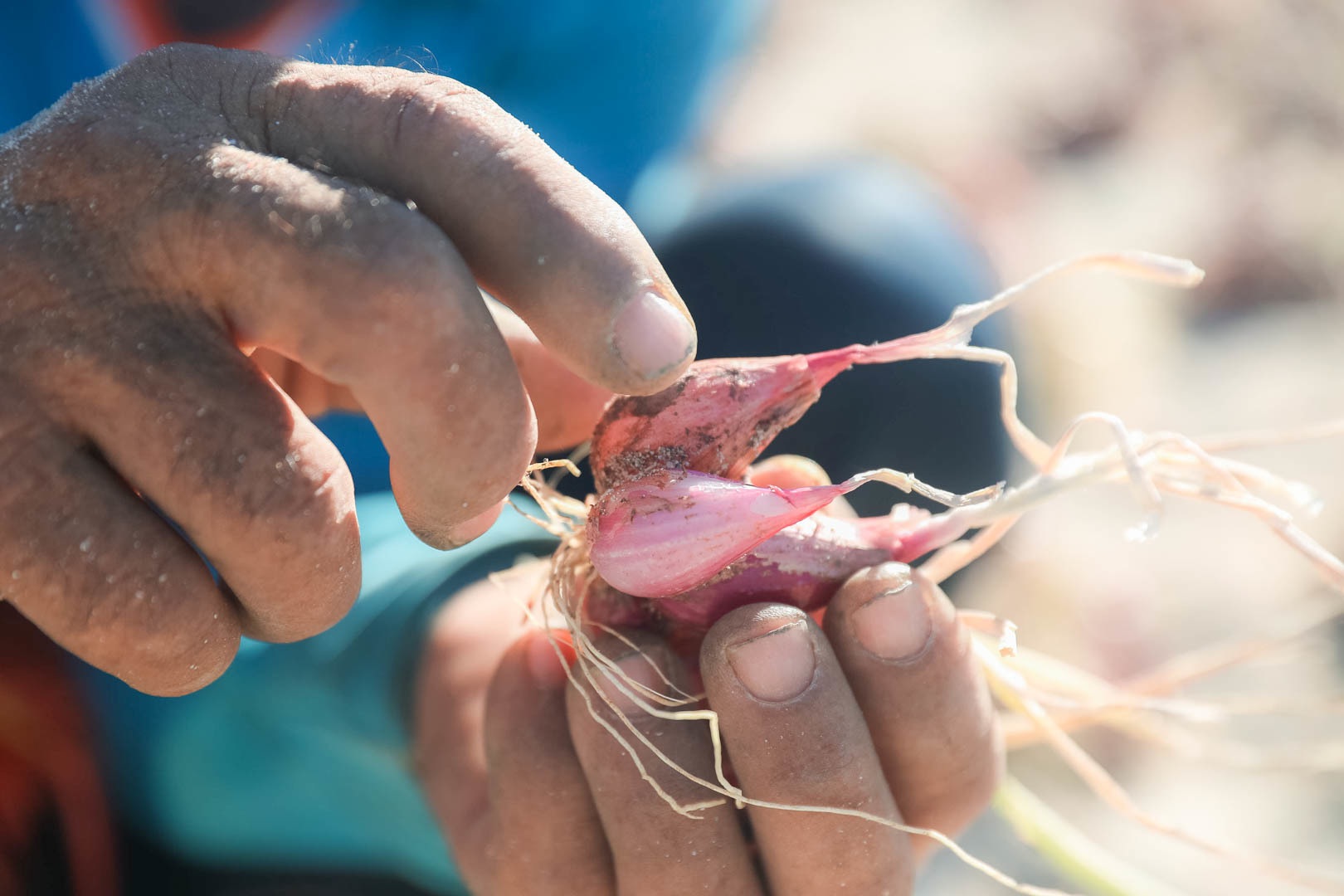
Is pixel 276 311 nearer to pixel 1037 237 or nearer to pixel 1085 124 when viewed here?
pixel 1037 237

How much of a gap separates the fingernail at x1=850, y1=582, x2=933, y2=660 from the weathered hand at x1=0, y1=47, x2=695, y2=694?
0.27m

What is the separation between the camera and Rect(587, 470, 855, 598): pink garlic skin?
26.3 inches

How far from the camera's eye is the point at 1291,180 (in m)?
2.53

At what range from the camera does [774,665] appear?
0.67m

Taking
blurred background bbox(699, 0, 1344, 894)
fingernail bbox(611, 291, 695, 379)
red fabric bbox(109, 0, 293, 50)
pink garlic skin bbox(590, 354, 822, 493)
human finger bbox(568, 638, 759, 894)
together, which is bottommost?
blurred background bbox(699, 0, 1344, 894)

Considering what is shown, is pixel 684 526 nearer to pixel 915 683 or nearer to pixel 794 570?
pixel 794 570

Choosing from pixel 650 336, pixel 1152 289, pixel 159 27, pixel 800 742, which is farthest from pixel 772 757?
pixel 1152 289

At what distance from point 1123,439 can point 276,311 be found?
583 millimetres

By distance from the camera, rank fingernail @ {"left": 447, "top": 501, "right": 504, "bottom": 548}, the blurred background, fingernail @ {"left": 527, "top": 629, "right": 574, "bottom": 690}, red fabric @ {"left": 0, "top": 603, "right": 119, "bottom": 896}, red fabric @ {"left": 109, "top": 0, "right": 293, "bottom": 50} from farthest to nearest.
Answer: the blurred background
red fabric @ {"left": 109, "top": 0, "right": 293, "bottom": 50}
red fabric @ {"left": 0, "top": 603, "right": 119, "bottom": 896}
fingernail @ {"left": 527, "top": 629, "right": 574, "bottom": 690}
fingernail @ {"left": 447, "top": 501, "right": 504, "bottom": 548}

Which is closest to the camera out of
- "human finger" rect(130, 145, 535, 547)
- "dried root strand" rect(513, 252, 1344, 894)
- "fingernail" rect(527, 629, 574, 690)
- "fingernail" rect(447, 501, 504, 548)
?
"human finger" rect(130, 145, 535, 547)

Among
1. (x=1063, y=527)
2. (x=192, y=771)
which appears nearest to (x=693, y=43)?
(x=1063, y=527)

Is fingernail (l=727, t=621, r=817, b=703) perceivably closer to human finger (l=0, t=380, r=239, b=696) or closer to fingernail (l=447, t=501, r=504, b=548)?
fingernail (l=447, t=501, r=504, b=548)

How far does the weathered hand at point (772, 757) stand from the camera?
0.68 meters

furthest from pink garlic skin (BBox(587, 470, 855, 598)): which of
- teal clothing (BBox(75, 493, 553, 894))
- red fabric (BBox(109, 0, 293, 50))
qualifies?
red fabric (BBox(109, 0, 293, 50))
